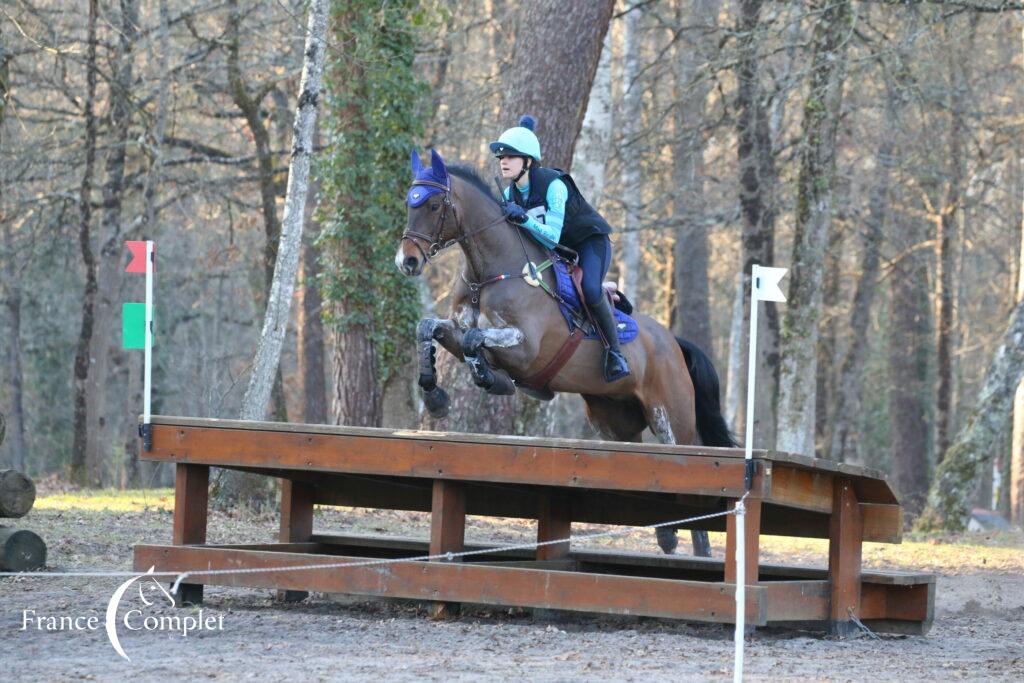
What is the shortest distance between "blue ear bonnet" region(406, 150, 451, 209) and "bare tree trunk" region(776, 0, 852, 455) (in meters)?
9.61

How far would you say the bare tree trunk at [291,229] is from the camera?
12.8 m

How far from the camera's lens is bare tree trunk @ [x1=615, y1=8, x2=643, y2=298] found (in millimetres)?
19625

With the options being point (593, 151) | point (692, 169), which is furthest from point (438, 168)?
point (692, 169)

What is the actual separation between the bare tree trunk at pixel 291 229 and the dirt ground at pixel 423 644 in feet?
9.05

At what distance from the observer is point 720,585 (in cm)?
677

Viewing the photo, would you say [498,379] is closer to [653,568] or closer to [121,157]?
[653,568]

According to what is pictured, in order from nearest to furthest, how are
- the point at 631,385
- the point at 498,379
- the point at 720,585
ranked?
the point at 720,585
the point at 498,379
the point at 631,385

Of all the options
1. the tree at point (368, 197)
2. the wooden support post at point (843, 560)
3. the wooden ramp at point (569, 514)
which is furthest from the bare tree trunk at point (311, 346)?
the wooden support post at point (843, 560)

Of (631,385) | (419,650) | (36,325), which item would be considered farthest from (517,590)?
(36,325)

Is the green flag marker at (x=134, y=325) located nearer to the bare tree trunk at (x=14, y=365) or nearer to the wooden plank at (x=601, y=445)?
the wooden plank at (x=601, y=445)

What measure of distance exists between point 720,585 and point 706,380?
8.56 ft

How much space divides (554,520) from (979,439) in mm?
8194

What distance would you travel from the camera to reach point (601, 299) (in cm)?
789
